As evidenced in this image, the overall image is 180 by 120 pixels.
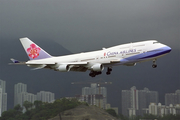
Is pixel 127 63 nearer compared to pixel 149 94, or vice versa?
pixel 127 63

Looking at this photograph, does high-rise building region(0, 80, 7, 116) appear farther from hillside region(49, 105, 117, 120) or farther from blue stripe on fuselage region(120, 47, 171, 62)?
blue stripe on fuselage region(120, 47, 171, 62)

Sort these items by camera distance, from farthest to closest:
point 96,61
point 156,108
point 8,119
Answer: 1. point 156,108
2. point 8,119
3. point 96,61

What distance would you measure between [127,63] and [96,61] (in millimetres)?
5149

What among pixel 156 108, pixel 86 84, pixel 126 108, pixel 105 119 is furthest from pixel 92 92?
pixel 105 119

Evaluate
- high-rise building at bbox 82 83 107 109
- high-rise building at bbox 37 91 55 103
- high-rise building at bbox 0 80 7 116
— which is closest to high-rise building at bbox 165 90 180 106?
high-rise building at bbox 82 83 107 109

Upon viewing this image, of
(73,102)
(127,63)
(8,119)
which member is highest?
(127,63)

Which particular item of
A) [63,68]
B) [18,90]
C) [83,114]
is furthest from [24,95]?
[63,68]

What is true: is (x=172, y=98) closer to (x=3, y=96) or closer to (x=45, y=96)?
(x=45, y=96)

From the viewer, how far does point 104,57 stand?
44.0m

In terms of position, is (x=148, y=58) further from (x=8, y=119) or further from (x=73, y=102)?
(x=8, y=119)

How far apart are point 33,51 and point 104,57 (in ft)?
50.5

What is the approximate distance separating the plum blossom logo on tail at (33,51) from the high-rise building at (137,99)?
56.0 m

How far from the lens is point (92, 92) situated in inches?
4080

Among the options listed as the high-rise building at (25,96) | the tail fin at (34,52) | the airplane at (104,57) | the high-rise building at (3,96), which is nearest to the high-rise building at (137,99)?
the high-rise building at (25,96)
